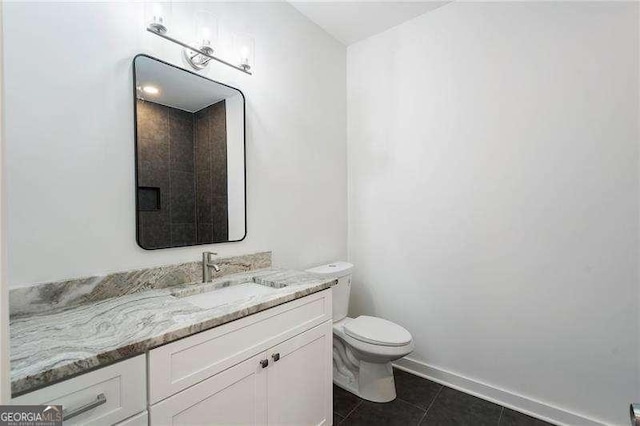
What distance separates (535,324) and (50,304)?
2396 millimetres

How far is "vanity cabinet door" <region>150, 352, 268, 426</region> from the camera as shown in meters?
0.92

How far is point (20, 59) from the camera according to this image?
1047 millimetres

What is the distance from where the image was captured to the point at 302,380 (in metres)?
1.39

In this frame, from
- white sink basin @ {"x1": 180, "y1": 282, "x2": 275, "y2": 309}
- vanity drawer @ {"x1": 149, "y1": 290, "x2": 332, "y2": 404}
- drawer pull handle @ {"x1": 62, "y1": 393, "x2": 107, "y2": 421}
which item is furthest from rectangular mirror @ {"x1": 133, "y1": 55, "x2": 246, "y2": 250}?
drawer pull handle @ {"x1": 62, "y1": 393, "x2": 107, "y2": 421}

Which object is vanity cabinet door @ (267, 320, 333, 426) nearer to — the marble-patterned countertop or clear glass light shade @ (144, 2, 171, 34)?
the marble-patterned countertop

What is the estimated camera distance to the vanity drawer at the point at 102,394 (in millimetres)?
703

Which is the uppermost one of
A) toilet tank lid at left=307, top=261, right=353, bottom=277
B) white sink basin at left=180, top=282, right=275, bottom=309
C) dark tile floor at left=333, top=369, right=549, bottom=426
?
white sink basin at left=180, top=282, right=275, bottom=309

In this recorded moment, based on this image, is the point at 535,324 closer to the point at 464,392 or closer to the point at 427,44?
the point at 464,392

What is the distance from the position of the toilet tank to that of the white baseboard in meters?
0.66

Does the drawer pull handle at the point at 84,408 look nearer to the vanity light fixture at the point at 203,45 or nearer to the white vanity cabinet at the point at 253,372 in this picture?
the white vanity cabinet at the point at 253,372

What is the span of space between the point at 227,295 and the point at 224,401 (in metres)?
0.49

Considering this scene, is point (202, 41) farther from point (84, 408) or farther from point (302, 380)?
point (302, 380)

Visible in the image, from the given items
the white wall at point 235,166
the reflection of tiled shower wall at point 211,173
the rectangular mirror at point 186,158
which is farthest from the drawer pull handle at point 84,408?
the white wall at point 235,166

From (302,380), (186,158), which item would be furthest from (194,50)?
(302,380)
